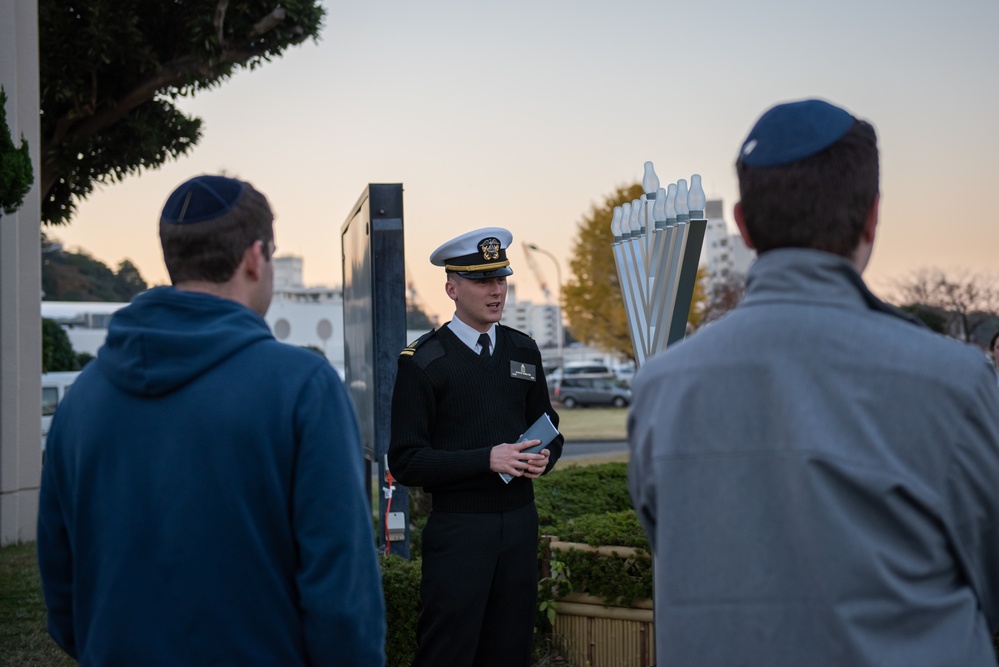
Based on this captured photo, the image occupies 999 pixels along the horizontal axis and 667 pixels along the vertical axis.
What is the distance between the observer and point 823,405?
164 centimetres

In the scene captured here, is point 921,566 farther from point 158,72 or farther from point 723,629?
point 158,72

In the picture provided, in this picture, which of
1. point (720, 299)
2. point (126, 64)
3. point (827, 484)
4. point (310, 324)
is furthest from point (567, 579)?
point (310, 324)

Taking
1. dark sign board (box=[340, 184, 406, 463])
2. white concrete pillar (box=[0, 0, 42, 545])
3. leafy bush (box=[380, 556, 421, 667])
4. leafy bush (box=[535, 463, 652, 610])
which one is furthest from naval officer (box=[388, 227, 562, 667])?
white concrete pillar (box=[0, 0, 42, 545])

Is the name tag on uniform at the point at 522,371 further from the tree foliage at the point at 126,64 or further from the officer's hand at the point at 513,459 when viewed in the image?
the tree foliage at the point at 126,64

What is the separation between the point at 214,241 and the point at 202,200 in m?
0.09

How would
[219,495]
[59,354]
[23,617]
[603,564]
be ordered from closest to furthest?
[219,495] < [603,564] < [23,617] < [59,354]

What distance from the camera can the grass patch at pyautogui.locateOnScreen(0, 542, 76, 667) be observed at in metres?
6.57

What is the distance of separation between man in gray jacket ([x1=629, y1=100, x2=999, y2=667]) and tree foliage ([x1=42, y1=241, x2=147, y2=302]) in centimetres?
7393

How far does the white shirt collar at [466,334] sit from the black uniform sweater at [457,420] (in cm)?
2

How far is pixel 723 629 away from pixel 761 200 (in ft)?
2.42

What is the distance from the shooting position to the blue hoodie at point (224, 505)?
6.84ft

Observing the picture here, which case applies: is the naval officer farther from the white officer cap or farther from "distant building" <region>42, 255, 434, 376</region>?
"distant building" <region>42, 255, 434, 376</region>

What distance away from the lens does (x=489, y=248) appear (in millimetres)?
4395

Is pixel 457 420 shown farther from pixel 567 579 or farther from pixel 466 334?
pixel 567 579
